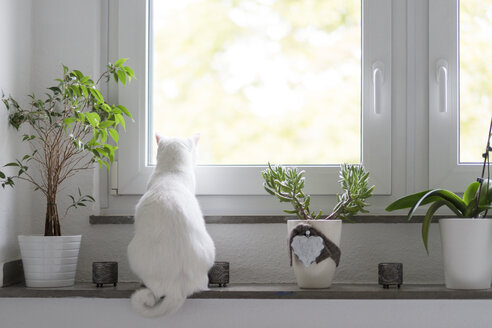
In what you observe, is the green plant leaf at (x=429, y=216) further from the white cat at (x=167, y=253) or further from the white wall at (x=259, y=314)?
the white cat at (x=167, y=253)

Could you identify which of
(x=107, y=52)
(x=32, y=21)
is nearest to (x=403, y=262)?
(x=107, y=52)

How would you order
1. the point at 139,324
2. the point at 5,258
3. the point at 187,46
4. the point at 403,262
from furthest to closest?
the point at 187,46
the point at 403,262
the point at 5,258
the point at 139,324

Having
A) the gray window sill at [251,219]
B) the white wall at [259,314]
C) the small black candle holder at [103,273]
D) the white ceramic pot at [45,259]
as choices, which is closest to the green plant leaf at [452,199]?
the gray window sill at [251,219]

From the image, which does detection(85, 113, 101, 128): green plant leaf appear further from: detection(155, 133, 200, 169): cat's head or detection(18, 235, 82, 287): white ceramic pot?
detection(18, 235, 82, 287): white ceramic pot

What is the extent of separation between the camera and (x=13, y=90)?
163 cm

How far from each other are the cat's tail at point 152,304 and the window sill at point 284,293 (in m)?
0.10

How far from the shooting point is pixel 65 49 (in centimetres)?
176

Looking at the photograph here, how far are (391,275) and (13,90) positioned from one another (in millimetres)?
1077

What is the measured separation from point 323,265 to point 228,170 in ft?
1.37

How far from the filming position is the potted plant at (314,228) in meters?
1.51

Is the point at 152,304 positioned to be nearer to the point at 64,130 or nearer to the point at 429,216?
the point at 64,130

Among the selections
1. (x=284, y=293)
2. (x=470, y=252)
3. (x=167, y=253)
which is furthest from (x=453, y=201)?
(x=167, y=253)

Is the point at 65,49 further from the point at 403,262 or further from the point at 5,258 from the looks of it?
the point at 403,262

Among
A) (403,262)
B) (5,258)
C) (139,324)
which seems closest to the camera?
(139,324)
